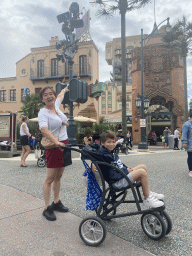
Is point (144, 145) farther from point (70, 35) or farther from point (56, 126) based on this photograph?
point (56, 126)

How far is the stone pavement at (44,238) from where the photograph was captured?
2156 millimetres

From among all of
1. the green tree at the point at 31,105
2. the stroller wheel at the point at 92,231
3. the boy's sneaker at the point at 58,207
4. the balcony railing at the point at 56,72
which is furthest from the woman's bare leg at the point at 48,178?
the balcony railing at the point at 56,72

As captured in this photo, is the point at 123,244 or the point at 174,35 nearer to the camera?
the point at 123,244

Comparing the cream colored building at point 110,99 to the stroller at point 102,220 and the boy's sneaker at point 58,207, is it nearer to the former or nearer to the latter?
the boy's sneaker at point 58,207

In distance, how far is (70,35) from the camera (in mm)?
11539

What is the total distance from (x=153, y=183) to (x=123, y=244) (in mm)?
3066

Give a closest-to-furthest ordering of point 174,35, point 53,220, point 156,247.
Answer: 1. point 156,247
2. point 53,220
3. point 174,35

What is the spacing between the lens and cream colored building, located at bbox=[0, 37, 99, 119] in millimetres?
28469

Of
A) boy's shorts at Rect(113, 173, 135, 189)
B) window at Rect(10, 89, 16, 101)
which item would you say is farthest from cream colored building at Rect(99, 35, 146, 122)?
boy's shorts at Rect(113, 173, 135, 189)

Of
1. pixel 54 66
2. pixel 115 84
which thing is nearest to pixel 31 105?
pixel 54 66

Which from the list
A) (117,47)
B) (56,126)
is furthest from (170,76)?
(117,47)

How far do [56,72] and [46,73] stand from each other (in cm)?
139

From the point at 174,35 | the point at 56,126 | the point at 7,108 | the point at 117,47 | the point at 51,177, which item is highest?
the point at 117,47

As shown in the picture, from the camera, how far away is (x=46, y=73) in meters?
29.8
